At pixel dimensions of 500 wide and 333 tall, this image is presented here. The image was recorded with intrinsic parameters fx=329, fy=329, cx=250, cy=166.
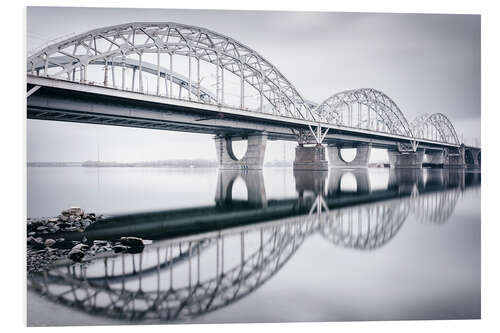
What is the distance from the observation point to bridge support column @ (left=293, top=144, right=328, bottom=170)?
3925cm

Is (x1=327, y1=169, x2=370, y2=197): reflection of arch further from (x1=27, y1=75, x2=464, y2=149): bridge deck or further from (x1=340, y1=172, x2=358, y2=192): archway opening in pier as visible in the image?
(x1=27, y1=75, x2=464, y2=149): bridge deck

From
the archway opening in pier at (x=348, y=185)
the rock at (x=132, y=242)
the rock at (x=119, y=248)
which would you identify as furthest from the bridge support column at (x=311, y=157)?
the rock at (x=119, y=248)

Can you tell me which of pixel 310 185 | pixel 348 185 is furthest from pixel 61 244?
pixel 348 185

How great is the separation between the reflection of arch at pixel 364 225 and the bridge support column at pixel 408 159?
1935 inches

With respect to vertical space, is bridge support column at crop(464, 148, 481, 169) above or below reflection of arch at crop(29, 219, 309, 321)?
above

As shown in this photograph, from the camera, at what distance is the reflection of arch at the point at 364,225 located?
8.45 meters

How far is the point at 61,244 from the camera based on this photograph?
7.45m

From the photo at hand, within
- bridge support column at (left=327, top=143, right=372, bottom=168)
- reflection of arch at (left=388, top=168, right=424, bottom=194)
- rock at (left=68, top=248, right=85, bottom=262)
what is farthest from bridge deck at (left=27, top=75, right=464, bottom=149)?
bridge support column at (left=327, top=143, right=372, bottom=168)

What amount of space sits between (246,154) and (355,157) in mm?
30539

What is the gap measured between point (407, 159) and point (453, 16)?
5577 cm

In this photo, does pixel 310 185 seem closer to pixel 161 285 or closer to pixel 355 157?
pixel 161 285

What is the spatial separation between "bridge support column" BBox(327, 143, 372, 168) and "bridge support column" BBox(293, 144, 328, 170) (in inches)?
826

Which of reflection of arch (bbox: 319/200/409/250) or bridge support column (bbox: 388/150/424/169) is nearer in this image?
reflection of arch (bbox: 319/200/409/250)
